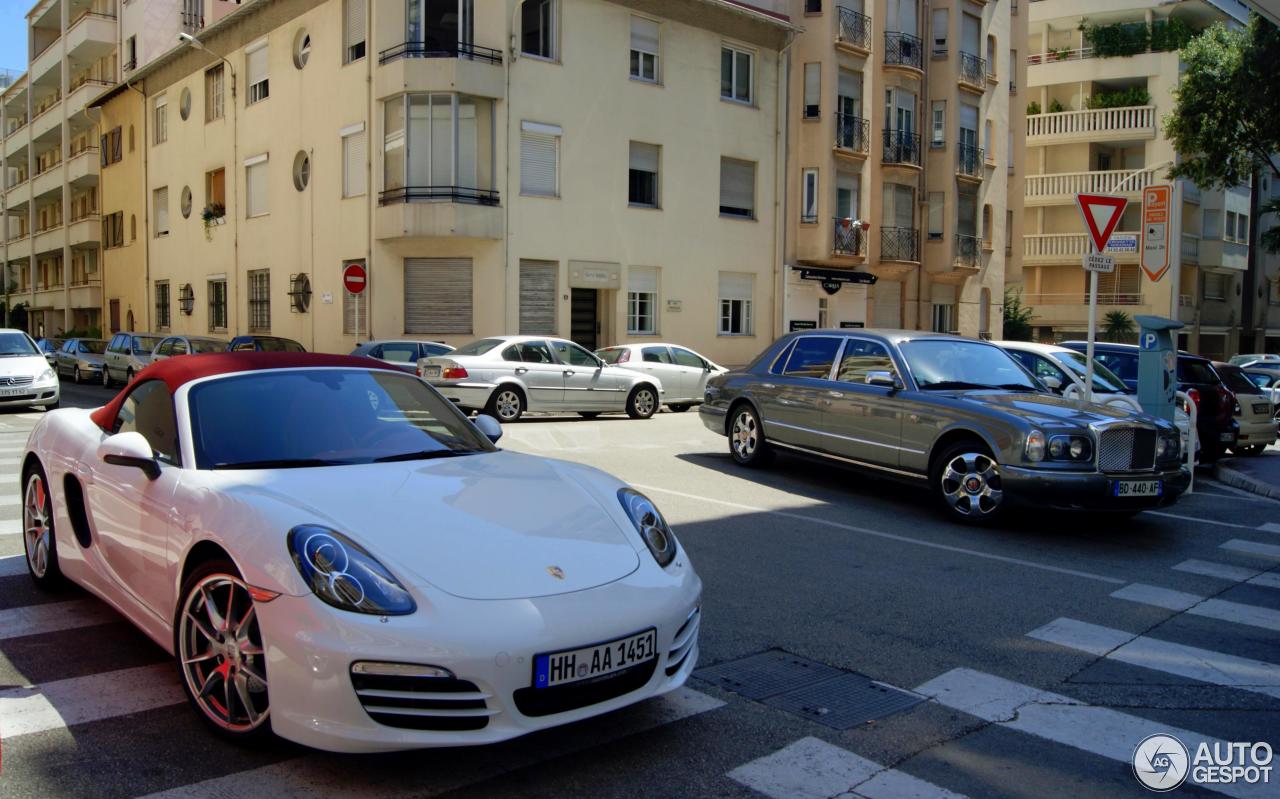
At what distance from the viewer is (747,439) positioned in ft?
39.3

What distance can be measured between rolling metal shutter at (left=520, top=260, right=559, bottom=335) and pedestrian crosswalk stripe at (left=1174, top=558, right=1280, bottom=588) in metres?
19.4

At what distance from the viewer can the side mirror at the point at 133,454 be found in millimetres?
4469

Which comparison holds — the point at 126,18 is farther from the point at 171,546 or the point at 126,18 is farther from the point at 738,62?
the point at 171,546

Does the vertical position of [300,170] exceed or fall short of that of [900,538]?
it exceeds it

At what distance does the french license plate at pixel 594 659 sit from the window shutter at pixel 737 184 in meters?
26.9

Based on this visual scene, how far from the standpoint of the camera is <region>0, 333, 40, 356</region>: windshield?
61.9ft

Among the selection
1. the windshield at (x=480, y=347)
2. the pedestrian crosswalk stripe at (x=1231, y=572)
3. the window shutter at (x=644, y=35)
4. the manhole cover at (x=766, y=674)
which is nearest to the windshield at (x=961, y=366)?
the pedestrian crosswalk stripe at (x=1231, y=572)

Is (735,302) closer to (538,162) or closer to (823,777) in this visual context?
(538,162)

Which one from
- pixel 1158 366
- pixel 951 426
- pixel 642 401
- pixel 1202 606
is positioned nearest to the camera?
pixel 1202 606

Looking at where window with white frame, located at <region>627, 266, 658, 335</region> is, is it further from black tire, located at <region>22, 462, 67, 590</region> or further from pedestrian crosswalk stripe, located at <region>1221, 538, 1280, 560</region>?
black tire, located at <region>22, 462, 67, 590</region>

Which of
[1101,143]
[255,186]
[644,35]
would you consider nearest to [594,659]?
[644,35]

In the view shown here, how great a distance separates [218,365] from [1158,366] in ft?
32.0

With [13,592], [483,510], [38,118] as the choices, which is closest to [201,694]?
[483,510]

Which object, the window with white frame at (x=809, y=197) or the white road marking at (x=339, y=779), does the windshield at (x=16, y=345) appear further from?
the window with white frame at (x=809, y=197)
